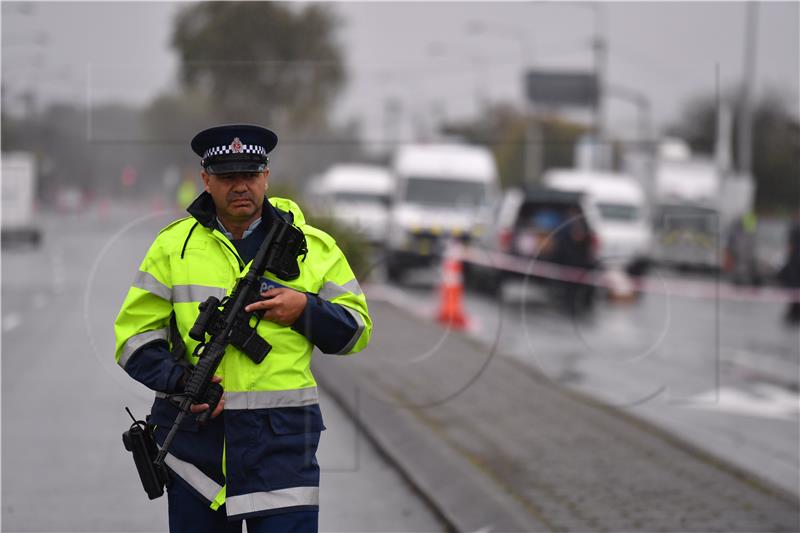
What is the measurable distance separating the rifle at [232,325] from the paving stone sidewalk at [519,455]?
2.64 m

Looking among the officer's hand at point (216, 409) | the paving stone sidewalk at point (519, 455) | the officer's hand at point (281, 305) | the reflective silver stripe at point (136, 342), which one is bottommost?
the paving stone sidewalk at point (519, 455)

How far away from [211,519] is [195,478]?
14 cm

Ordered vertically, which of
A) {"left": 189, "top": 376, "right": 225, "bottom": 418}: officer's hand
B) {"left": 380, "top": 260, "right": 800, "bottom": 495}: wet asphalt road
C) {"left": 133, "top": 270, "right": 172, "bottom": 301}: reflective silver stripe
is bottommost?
{"left": 380, "top": 260, "right": 800, "bottom": 495}: wet asphalt road

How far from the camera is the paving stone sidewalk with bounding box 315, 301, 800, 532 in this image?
22.2ft

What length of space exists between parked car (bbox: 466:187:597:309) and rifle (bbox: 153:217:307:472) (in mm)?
9952

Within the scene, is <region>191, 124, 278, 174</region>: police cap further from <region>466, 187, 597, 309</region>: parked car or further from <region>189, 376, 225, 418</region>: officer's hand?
<region>466, 187, 597, 309</region>: parked car

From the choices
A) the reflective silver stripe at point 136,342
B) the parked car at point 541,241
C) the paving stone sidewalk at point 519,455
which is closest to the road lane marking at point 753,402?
the paving stone sidewalk at point 519,455

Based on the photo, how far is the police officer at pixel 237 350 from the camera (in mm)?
3977

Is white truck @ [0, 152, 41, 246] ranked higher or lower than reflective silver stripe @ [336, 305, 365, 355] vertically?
lower

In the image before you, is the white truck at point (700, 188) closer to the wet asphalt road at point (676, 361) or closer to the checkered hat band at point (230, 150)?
the wet asphalt road at point (676, 361)

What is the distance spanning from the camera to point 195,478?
404 centimetres

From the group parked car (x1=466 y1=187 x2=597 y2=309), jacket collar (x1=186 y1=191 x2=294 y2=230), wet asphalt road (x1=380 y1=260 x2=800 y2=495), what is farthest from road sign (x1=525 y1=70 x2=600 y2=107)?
jacket collar (x1=186 y1=191 x2=294 y2=230)

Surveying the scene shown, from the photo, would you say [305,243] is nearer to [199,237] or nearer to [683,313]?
[199,237]

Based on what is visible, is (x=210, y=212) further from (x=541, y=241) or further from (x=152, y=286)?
(x=541, y=241)
